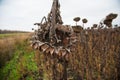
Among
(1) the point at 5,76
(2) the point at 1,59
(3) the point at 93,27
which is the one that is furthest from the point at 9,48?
(3) the point at 93,27

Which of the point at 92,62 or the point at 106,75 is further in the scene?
the point at 92,62

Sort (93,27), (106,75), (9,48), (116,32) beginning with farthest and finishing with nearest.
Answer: (9,48) < (93,27) < (116,32) < (106,75)

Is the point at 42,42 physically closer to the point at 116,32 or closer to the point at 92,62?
the point at 92,62

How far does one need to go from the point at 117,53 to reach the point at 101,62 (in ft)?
1.44

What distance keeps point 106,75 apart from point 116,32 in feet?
7.76

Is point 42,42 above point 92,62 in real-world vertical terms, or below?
above

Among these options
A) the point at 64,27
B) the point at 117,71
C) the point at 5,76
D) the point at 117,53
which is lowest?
the point at 5,76

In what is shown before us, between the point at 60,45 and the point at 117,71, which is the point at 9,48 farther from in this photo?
the point at 60,45

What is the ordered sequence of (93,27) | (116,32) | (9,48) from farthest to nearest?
1. (9,48)
2. (93,27)
3. (116,32)

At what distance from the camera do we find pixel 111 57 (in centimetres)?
486

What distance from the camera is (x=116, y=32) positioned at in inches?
262

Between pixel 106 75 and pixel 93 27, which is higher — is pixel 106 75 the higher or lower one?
the lower one

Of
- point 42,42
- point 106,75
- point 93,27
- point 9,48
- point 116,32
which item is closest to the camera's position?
point 42,42

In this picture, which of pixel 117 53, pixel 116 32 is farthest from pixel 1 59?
pixel 117 53
